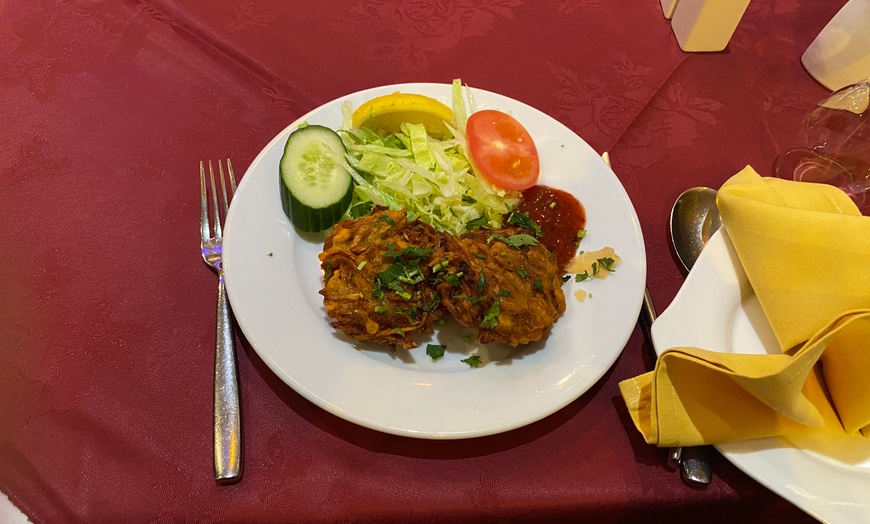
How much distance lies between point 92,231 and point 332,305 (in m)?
1.13

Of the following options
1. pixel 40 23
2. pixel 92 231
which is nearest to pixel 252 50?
pixel 40 23

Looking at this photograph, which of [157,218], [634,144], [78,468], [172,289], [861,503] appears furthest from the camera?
[634,144]

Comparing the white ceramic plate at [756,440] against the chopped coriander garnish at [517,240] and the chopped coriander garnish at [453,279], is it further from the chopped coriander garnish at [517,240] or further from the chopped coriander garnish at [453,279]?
the chopped coriander garnish at [453,279]

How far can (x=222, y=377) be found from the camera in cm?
181

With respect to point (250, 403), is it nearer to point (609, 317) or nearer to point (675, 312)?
point (609, 317)

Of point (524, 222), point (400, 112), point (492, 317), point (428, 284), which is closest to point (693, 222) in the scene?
point (524, 222)

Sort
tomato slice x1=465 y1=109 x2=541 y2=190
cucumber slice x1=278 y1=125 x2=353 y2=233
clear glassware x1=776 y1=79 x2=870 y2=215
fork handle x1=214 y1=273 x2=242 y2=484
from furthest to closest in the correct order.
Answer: clear glassware x1=776 y1=79 x2=870 y2=215
tomato slice x1=465 y1=109 x2=541 y2=190
cucumber slice x1=278 y1=125 x2=353 y2=233
fork handle x1=214 y1=273 x2=242 y2=484

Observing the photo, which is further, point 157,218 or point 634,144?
point 634,144

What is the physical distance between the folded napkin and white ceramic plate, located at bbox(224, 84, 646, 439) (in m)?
0.24

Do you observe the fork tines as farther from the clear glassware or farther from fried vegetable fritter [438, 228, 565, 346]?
the clear glassware

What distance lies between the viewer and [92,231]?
84.7 inches

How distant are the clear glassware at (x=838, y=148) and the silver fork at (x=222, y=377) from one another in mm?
2591

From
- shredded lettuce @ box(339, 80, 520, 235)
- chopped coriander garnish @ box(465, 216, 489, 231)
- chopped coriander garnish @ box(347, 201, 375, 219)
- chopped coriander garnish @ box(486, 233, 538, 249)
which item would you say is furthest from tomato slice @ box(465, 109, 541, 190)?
chopped coriander garnish @ box(347, 201, 375, 219)

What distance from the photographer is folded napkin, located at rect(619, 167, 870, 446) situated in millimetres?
1527
